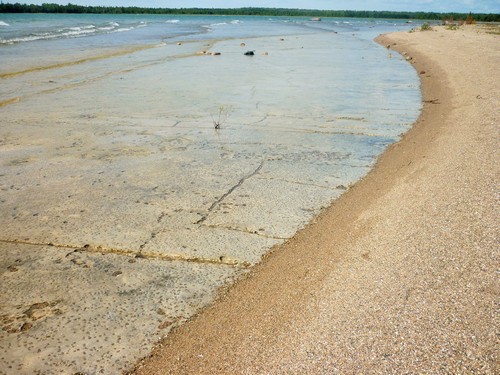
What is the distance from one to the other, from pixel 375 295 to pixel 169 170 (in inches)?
106

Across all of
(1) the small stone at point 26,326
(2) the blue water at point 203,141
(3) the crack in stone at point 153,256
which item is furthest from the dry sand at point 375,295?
(1) the small stone at point 26,326

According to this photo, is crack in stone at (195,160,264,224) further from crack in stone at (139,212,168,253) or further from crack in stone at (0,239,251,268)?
crack in stone at (0,239,251,268)

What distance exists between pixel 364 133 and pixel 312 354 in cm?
434

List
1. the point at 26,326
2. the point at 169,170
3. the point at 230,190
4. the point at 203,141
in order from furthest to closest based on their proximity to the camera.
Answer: the point at 203,141 → the point at 169,170 → the point at 230,190 → the point at 26,326

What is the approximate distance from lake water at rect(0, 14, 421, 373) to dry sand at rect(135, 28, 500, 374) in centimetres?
24

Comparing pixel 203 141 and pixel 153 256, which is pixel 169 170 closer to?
pixel 203 141

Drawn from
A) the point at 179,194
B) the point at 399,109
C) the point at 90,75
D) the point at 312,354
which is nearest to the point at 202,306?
the point at 312,354

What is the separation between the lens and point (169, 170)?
169 inches

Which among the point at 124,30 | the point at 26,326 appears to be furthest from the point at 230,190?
the point at 124,30

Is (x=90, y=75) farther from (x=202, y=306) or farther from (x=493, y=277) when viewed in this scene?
(x=493, y=277)

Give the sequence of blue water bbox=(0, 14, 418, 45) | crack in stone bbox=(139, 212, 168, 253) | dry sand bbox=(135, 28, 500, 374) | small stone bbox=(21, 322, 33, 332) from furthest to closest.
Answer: blue water bbox=(0, 14, 418, 45) → crack in stone bbox=(139, 212, 168, 253) → small stone bbox=(21, 322, 33, 332) → dry sand bbox=(135, 28, 500, 374)

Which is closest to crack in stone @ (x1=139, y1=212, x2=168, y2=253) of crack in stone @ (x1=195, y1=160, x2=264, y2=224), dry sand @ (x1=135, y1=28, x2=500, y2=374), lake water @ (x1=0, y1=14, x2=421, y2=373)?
lake water @ (x1=0, y1=14, x2=421, y2=373)

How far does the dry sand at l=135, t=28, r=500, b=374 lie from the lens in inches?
72.6

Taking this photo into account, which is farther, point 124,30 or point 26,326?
point 124,30
